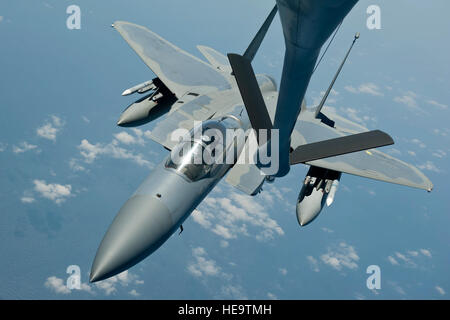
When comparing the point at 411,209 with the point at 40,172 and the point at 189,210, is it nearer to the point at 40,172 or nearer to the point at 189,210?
the point at 40,172

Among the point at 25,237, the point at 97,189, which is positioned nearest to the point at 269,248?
the point at 97,189

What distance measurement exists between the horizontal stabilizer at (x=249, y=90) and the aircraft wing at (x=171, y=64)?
10.4m

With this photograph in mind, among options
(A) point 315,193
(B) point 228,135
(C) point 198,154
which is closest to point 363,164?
(A) point 315,193

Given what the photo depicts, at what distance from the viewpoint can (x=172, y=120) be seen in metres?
14.9

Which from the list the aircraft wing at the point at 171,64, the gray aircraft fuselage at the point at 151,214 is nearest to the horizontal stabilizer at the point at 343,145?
the gray aircraft fuselage at the point at 151,214

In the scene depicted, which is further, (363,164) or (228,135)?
(363,164)

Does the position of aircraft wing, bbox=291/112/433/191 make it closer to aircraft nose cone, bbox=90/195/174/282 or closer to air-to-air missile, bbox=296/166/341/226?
air-to-air missile, bbox=296/166/341/226

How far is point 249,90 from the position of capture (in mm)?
7715

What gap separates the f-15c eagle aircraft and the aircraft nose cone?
0.09 ft

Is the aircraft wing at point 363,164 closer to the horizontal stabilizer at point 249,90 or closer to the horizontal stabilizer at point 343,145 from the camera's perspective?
the horizontal stabilizer at point 343,145

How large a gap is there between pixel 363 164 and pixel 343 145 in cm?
916

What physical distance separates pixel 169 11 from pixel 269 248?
329 ft

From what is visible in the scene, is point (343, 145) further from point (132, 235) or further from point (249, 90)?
point (132, 235)

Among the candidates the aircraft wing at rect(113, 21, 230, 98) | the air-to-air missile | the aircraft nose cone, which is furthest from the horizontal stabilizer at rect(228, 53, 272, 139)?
the aircraft wing at rect(113, 21, 230, 98)
